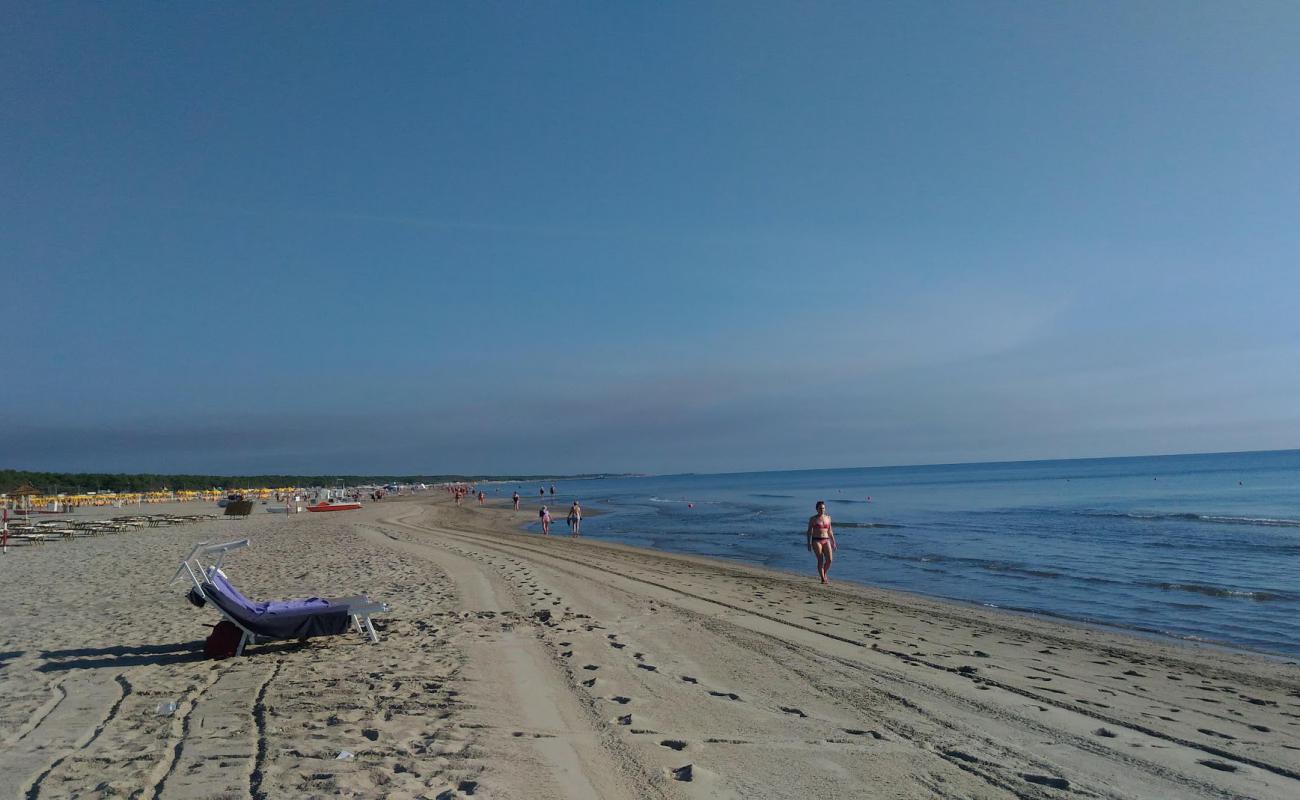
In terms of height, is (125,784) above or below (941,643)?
above

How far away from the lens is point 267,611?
7.70m

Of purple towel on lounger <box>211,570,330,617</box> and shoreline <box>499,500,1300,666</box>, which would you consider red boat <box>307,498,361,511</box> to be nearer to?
shoreline <box>499,500,1300,666</box>

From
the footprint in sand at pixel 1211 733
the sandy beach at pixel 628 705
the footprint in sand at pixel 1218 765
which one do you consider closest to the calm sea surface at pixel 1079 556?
the sandy beach at pixel 628 705

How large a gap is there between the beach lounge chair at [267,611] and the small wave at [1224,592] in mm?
15093

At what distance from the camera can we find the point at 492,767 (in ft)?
14.8

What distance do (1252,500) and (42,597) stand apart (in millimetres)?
56321

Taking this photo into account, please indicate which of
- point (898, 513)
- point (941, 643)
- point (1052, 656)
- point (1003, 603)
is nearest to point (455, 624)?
point (941, 643)

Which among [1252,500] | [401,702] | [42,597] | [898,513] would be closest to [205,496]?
[898,513]

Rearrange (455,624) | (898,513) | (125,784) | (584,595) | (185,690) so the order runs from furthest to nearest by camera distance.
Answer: (898,513) < (584,595) < (455,624) < (185,690) < (125,784)

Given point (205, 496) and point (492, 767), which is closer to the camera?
point (492, 767)

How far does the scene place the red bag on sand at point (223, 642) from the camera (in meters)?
7.37

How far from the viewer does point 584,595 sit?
38.2 ft

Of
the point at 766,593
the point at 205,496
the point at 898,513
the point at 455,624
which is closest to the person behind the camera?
the point at 455,624

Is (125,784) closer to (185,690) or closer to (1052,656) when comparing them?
(185,690)
